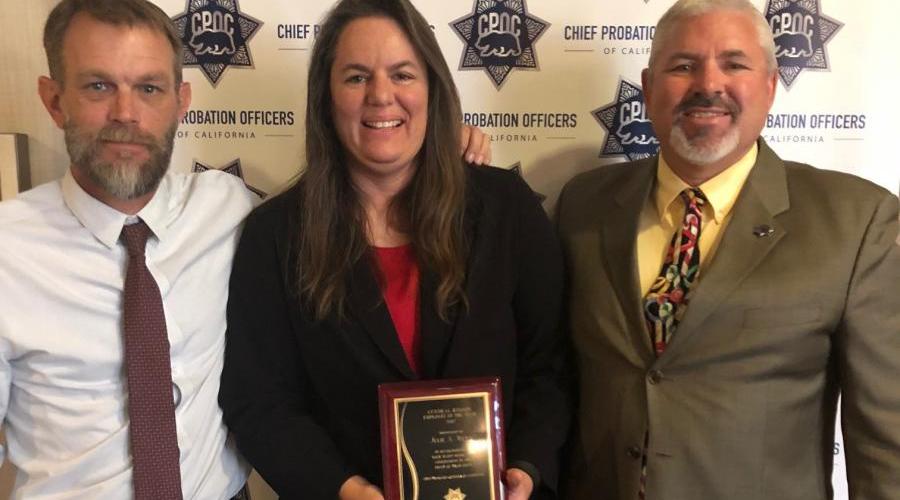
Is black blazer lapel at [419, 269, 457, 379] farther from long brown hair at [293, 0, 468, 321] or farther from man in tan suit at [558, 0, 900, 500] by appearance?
man in tan suit at [558, 0, 900, 500]

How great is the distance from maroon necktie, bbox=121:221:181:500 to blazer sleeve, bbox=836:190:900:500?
1466 mm

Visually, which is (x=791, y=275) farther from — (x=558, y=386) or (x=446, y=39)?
A: (x=446, y=39)

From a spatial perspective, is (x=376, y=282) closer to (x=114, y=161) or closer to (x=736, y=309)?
(x=114, y=161)

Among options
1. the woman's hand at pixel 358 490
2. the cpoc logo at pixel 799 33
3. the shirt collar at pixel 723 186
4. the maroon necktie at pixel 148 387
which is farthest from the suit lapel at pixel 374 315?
the cpoc logo at pixel 799 33

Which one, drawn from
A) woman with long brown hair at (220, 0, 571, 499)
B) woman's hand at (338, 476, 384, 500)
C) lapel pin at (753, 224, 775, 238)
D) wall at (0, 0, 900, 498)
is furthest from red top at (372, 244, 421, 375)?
lapel pin at (753, 224, 775, 238)

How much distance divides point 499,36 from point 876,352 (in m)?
1.31

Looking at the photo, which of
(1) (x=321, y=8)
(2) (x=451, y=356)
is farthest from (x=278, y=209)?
(1) (x=321, y=8)

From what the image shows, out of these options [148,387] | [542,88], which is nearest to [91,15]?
[148,387]

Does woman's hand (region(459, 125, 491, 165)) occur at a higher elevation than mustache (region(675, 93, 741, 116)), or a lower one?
lower

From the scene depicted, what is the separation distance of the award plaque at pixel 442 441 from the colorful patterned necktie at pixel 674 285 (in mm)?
382

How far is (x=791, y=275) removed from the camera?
4.87 feet

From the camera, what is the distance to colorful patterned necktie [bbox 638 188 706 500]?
157 cm

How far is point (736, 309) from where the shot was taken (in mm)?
1499

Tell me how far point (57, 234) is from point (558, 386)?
120cm
